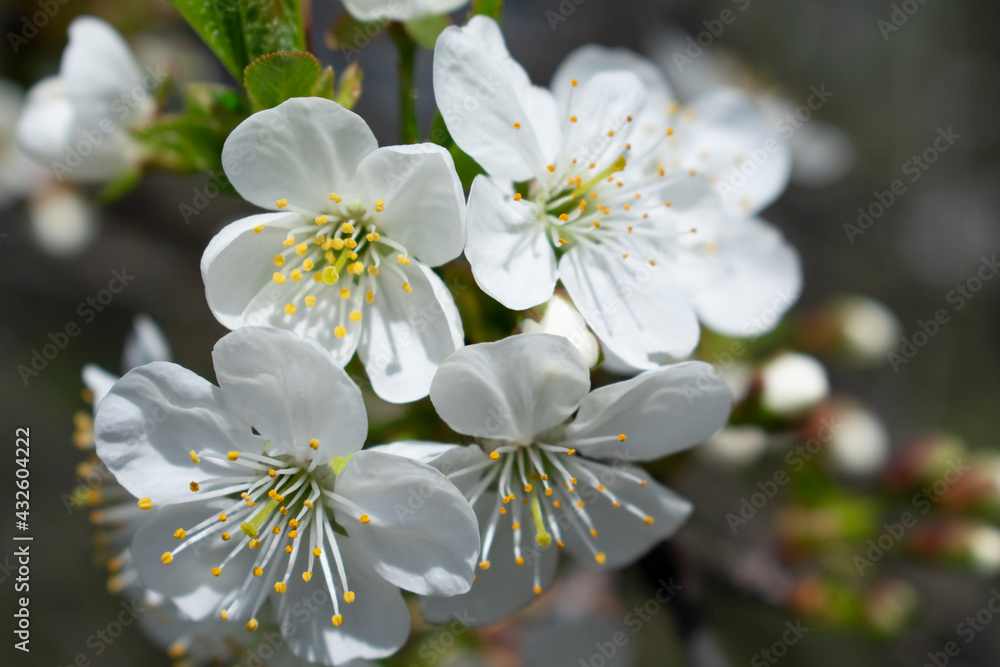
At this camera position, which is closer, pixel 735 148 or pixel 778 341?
pixel 735 148

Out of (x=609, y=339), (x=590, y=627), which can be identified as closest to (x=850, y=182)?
(x=590, y=627)
